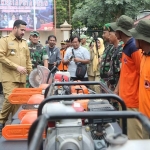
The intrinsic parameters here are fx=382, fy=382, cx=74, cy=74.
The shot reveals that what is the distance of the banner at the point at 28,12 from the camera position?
50.5 ft

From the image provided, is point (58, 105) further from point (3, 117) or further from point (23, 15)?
point (23, 15)

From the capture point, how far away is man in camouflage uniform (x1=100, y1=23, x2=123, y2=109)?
519 cm

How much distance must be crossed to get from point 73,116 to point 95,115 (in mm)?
106

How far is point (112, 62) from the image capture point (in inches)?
209

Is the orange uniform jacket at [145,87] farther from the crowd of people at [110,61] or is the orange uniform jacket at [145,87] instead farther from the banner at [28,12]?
the banner at [28,12]

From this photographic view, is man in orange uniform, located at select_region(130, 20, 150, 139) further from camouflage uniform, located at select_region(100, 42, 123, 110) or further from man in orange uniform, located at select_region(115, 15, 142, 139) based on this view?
camouflage uniform, located at select_region(100, 42, 123, 110)

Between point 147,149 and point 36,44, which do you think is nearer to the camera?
point 147,149

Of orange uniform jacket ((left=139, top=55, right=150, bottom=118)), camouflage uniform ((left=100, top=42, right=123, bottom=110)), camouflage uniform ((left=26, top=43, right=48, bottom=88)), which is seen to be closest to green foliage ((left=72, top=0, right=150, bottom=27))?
camouflage uniform ((left=26, top=43, right=48, bottom=88))

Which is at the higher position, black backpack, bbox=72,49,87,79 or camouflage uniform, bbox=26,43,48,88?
camouflage uniform, bbox=26,43,48,88

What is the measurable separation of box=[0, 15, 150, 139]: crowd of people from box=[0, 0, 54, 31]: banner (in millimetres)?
6072

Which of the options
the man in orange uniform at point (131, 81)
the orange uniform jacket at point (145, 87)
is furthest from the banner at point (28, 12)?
the orange uniform jacket at point (145, 87)

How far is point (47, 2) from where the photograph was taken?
1520cm

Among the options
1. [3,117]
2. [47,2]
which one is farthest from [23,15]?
[3,117]

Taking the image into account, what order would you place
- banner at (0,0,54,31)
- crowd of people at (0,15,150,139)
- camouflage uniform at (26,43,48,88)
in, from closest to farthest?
crowd of people at (0,15,150,139)
camouflage uniform at (26,43,48,88)
banner at (0,0,54,31)
